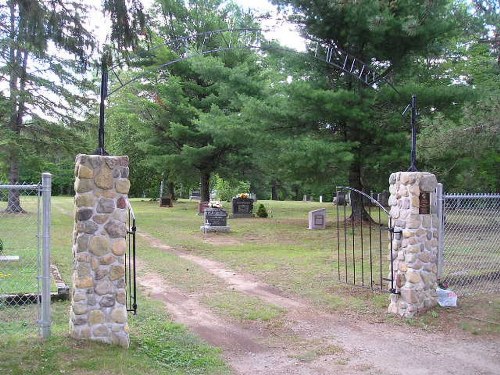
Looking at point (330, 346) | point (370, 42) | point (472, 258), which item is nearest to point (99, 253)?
point (330, 346)

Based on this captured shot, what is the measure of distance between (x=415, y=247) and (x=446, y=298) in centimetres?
98

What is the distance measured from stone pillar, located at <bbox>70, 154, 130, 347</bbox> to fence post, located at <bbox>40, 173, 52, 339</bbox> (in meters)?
0.24

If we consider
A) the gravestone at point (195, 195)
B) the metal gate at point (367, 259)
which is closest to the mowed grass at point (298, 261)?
the metal gate at point (367, 259)

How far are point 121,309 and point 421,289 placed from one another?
4.24m

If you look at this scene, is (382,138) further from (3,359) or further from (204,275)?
(3,359)

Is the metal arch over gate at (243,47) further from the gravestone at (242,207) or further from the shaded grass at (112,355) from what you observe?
the gravestone at (242,207)

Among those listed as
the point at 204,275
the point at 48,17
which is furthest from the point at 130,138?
the point at 48,17

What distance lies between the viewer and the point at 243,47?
860cm

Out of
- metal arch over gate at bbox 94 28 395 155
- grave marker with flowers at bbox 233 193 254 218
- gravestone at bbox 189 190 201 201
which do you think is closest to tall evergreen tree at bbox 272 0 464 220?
metal arch over gate at bbox 94 28 395 155

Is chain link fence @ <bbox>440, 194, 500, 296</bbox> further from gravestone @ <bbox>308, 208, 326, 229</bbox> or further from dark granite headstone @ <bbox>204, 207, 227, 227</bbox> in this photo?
dark granite headstone @ <bbox>204, 207, 227, 227</bbox>

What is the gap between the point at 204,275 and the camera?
10.1m

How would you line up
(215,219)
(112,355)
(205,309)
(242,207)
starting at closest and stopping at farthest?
1. (112,355)
2. (205,309)
3. (215,219)
4. (242,207)

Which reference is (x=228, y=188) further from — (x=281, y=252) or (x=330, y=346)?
(x=330, y=346)

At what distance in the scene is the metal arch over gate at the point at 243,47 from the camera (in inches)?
239
